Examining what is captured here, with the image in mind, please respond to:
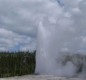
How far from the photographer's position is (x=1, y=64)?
351ft

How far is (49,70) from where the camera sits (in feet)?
124

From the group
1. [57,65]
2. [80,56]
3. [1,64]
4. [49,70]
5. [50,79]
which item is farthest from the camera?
[1,64]

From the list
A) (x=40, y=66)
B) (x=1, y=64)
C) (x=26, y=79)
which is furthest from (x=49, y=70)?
(x=1, y=64)

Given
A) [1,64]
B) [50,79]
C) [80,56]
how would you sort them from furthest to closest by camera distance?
1. [1,64]
2. [80,56]
3. [50,79]

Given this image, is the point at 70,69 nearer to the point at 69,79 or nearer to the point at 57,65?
the point at 57,65

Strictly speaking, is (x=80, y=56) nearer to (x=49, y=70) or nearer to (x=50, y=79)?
(x=49, y=70)

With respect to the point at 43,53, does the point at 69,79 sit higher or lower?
lower

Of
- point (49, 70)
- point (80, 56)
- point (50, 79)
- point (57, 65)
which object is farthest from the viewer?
point (80, 56)

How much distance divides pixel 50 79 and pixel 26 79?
2.12 meters

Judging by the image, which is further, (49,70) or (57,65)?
(57,65)

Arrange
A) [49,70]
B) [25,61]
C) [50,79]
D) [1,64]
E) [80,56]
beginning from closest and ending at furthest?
[50,79] < [49,70] < [80,56] < [1,64] < [25,61]

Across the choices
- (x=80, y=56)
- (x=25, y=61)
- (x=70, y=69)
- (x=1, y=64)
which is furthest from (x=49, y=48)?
(x=25, y=61)

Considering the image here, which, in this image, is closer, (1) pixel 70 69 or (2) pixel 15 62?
(1) pixel 70 69

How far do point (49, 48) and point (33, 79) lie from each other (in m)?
13.7
